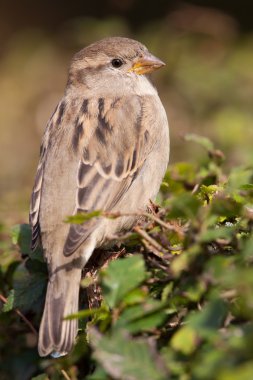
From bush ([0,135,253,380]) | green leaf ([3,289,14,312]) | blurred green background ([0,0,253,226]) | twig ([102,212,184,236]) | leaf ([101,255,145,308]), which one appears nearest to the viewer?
bush ([0,135,253,380])

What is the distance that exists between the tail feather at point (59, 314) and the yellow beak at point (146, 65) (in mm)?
1360

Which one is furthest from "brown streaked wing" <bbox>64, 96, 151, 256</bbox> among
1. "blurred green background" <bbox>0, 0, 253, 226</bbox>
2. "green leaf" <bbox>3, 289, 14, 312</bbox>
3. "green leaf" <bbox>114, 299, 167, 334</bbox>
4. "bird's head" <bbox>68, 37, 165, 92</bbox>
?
"green leaf" <bbox>114, 299, 167, 334</bbox>

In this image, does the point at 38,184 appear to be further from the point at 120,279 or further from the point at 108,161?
the point at 120,279

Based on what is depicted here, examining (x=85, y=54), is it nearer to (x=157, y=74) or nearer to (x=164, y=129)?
(x=164, y=129)

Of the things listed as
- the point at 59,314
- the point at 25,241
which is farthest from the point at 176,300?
the point at 25,241

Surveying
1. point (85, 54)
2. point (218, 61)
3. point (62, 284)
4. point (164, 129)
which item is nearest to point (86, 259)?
point (62, 284)

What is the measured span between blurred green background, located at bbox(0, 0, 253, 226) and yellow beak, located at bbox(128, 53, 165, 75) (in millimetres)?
887

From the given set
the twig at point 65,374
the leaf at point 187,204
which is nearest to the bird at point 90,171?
the twig at point 65,374

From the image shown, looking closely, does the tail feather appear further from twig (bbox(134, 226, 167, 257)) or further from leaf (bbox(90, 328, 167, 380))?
leaf (bbox(90, 328, 167, 380))

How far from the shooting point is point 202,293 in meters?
1.98

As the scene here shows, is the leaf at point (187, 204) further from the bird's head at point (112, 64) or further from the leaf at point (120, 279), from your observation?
the bird's head at point (112, 64)

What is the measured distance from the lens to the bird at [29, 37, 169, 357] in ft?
9.59

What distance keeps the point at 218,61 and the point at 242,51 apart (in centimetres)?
37

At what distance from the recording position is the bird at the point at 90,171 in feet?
9.59
